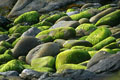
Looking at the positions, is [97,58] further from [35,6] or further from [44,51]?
[35,6]

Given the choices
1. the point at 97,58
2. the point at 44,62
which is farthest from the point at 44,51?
the point at 97,58

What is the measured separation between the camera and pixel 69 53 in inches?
526

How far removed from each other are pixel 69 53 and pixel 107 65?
2.58m

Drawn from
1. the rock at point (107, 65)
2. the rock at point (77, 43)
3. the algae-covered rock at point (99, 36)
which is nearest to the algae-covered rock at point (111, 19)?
the algae-covered rock at point (99, 36)

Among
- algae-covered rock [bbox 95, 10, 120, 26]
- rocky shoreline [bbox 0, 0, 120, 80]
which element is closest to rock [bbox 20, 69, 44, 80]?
rocky shoreline [bbox 0, 0, 120, 80]

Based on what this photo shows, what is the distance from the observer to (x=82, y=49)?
14.4 metres

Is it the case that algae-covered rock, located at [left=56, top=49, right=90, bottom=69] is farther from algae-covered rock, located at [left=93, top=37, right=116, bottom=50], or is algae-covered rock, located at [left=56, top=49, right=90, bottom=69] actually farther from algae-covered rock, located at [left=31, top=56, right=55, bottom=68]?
algae-covered rock, located at [left=93, top=37, right=116, bottom=50]

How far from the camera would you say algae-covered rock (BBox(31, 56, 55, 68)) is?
13.7 metres

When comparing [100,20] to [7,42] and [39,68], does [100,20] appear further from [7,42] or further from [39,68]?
[39,68]

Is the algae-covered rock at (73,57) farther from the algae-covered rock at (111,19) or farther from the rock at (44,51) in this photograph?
the algae-covered rock at (111,19)

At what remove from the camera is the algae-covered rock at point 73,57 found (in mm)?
13234

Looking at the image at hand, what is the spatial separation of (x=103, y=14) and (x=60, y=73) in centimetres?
1120

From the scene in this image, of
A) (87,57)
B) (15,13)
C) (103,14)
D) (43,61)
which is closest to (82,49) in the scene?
(87,57)

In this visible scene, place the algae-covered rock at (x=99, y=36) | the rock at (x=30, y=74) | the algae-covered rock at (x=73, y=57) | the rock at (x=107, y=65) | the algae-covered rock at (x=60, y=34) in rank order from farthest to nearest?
the algae-covered rock at (x=60, y=34) < the algae-covered rock at (x=99, y=36) < the algae-covered rock at (x=73, y=57) < the rock at (x=30, y=74) < the rock at (x=107, y=65)
